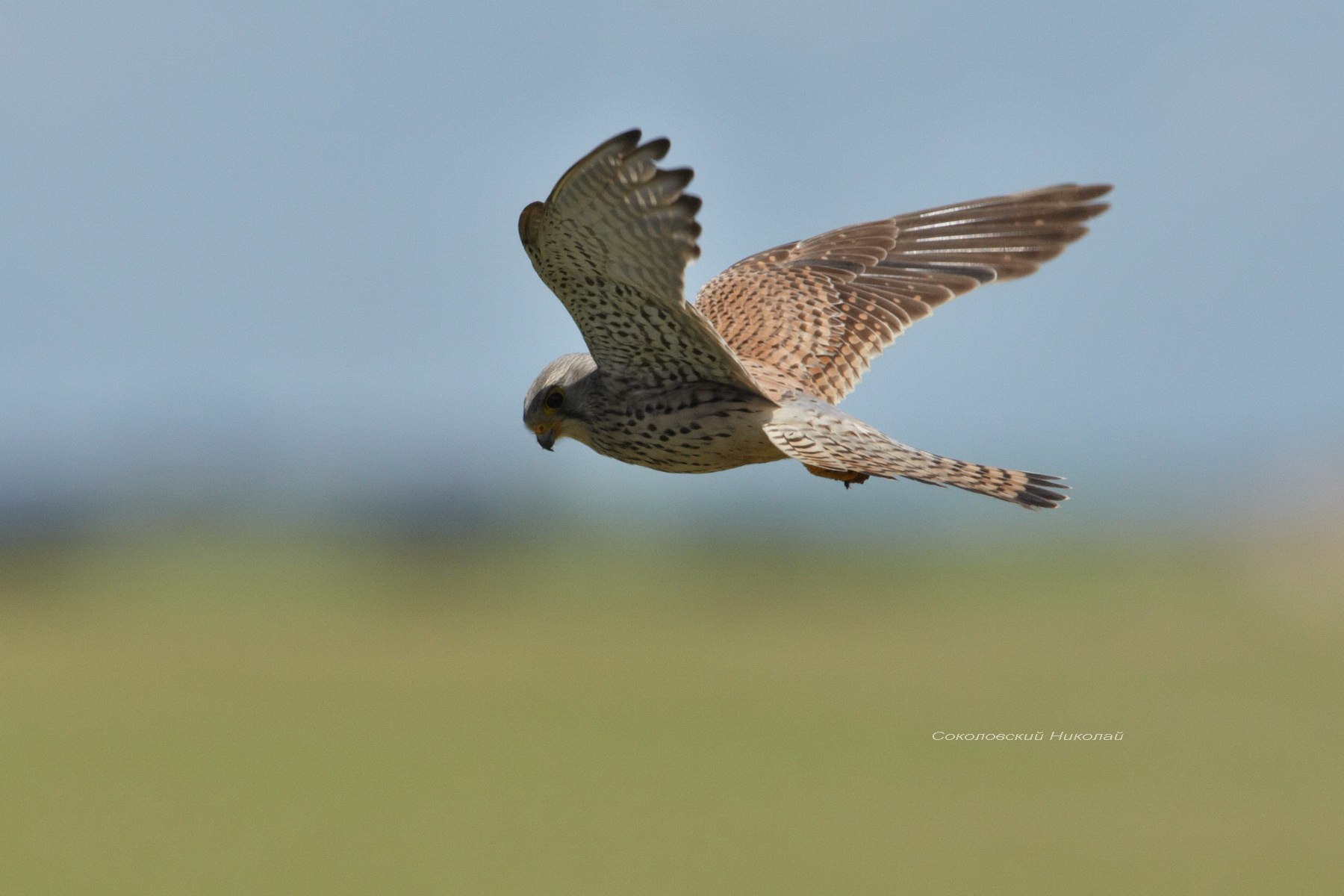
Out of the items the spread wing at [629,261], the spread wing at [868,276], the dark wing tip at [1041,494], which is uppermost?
the spread wing at [868,276]

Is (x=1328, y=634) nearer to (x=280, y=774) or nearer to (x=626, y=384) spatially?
(x=280, y=774)

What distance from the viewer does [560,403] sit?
7.29m

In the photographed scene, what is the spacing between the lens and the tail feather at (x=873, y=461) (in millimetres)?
6469

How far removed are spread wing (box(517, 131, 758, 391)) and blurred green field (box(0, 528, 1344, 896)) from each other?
5680cm

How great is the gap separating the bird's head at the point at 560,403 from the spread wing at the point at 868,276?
1124 millimetres

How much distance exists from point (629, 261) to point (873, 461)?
1.16 meters

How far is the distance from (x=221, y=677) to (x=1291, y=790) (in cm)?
5860

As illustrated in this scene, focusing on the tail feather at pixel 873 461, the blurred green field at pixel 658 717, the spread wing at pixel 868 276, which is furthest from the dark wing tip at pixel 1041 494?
the blurred green field at pixel 658 717

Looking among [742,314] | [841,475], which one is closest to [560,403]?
[841,475]

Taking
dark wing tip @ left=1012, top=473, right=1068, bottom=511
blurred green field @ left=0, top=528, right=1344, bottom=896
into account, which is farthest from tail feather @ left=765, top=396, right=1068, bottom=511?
blurred green field @ left=0, top=528, right=1344, bottom=896

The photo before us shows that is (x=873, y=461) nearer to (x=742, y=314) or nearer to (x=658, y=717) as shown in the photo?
(x=742, y=314)

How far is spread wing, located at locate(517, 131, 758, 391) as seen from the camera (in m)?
6.06

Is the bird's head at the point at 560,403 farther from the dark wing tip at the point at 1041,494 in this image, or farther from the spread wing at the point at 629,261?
the dark wing tip at the point at 1041,494

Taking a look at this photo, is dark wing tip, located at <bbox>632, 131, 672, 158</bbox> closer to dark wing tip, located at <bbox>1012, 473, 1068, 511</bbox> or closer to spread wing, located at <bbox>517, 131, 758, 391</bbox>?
spread wing, located at <bbox>517, 131, 758, 391</bbox>
